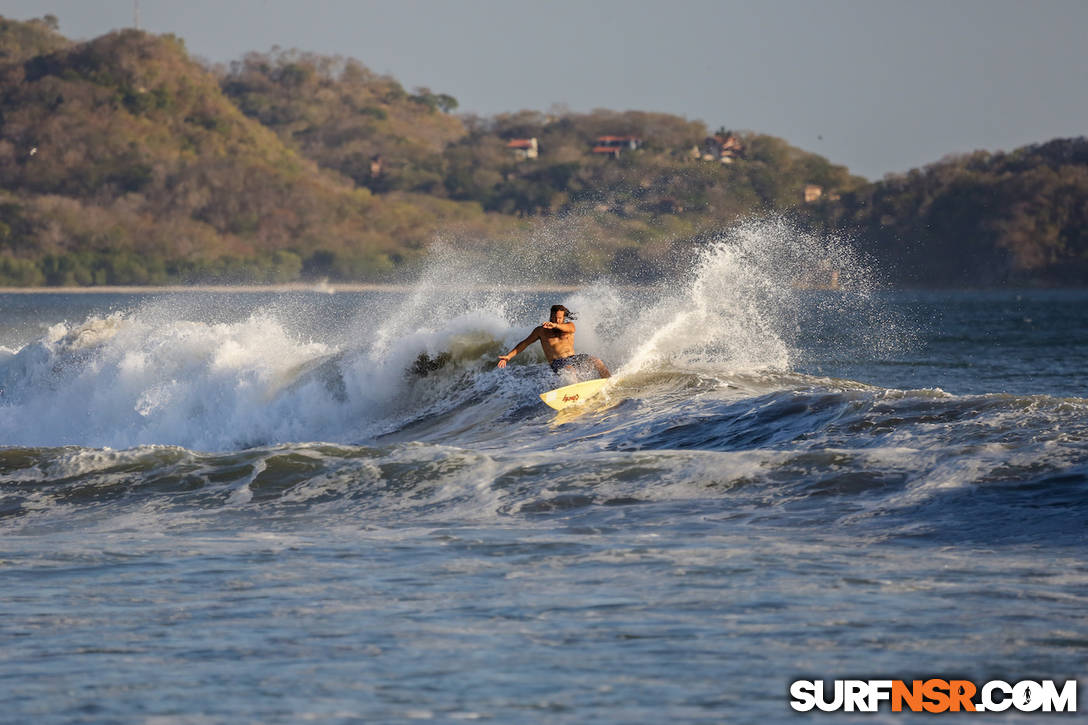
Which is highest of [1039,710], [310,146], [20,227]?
[310,146]

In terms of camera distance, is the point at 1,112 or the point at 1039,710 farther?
the point at 1,112

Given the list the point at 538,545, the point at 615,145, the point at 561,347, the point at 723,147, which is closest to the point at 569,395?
the point at 561,347

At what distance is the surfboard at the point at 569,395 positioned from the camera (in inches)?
721

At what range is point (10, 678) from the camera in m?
7.10

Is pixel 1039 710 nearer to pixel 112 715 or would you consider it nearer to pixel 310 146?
pixel 112 715

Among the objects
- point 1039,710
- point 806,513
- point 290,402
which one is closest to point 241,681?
point 1039,710

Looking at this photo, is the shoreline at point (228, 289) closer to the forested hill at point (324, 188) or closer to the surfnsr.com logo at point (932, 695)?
the forested hill at point (324, 188)

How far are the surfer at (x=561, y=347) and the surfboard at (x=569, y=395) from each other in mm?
469

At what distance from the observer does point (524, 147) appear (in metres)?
186

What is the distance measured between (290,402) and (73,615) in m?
13.4

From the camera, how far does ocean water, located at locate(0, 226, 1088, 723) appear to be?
274 inches

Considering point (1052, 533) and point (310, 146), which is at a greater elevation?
point (310, 146)

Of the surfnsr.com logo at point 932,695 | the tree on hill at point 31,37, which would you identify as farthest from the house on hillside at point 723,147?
the surfnsr.com logo at point 932,695

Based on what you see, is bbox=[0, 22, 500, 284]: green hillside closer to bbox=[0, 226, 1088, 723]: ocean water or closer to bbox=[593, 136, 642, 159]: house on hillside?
bbox=[593, 136, 642, 159]: house on hillside
